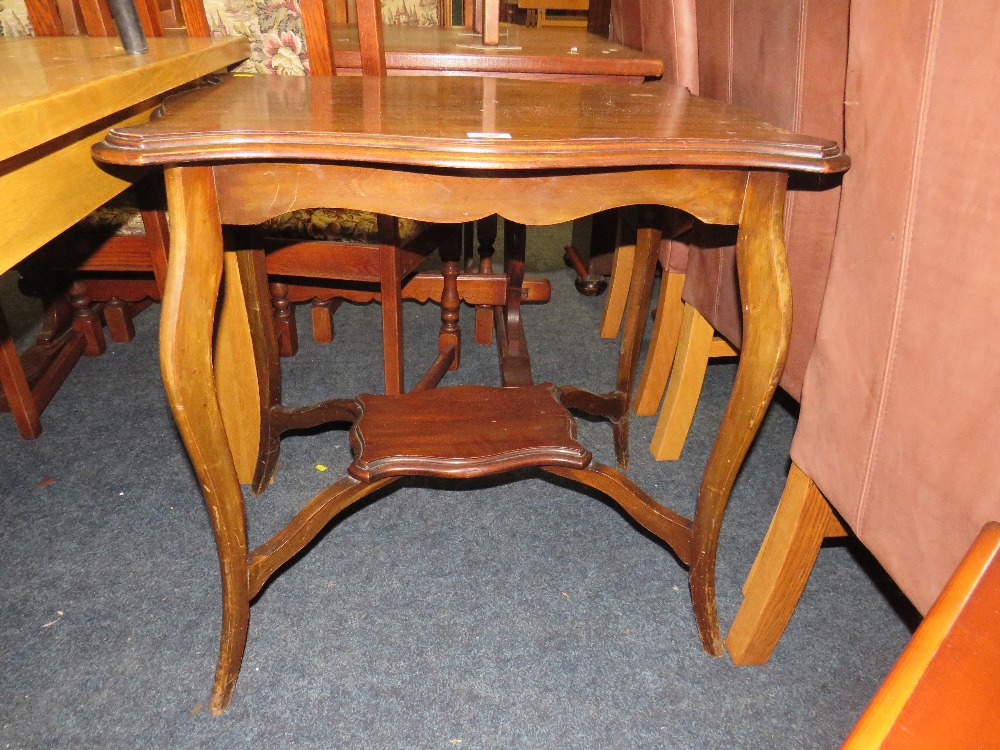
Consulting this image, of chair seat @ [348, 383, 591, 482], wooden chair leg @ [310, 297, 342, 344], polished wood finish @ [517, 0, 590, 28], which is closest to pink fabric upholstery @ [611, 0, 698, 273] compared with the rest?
chair seat @ [348, 383, 591, 482]

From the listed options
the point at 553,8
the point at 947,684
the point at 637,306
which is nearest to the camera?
the point at 947,684

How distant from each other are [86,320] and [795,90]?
1684 millimetres

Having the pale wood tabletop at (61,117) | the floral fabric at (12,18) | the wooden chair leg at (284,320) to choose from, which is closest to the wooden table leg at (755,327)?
the pale wood tabletop at (61,117)

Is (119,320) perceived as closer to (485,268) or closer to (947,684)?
(485,268)

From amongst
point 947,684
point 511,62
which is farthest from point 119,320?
point 947,684

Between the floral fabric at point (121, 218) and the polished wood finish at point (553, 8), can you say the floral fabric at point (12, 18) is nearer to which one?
the floral fabric at point (121, 218)

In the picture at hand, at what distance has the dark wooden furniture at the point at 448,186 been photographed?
0.64m

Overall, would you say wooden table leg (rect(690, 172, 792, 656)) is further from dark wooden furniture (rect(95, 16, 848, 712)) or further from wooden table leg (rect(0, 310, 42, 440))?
wooden table leg (rect(0, 310, 42, 440))

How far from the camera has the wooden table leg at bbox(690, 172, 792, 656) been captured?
2.43ft

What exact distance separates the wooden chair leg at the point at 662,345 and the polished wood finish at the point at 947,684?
3.36ft

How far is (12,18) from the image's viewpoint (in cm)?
175

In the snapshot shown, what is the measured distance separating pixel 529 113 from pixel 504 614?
29.5 inches

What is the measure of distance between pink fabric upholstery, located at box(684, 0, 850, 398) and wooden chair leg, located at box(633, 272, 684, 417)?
0.83ft

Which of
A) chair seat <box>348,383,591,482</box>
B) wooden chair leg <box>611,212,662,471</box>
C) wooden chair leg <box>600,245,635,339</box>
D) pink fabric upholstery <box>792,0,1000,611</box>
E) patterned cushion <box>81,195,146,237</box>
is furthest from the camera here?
wooden chair leg <box>600,245,635,339</box>
